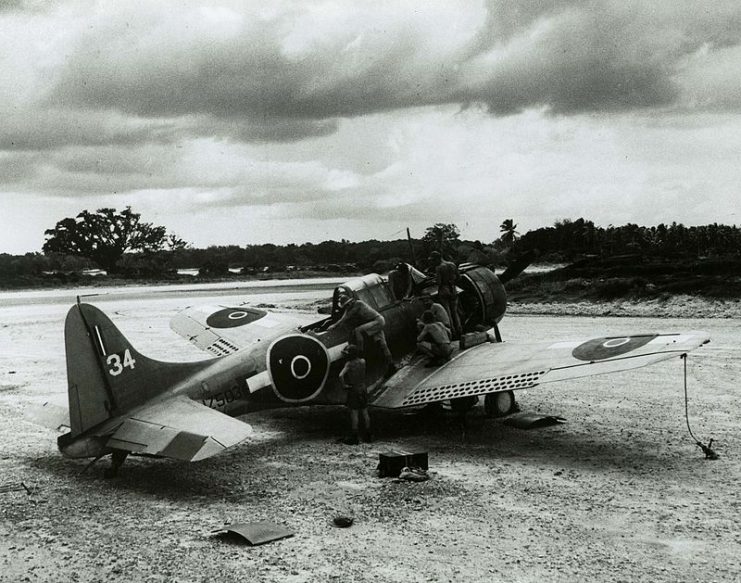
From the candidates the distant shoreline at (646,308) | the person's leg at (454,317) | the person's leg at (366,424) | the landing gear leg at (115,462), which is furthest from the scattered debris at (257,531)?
the distant shoreline at (646,308)

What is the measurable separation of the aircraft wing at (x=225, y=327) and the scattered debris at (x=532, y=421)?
3831 mm

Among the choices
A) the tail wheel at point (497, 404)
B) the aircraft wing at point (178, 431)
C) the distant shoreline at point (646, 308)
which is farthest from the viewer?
the distant shoreline at point (646, 308)

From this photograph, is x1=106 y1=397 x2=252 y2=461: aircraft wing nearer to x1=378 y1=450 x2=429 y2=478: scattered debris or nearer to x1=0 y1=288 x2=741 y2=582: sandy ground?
x1=0 y1=288 x2=741 y2=582: sandy ground

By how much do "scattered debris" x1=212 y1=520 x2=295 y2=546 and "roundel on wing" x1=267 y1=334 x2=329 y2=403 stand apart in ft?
9.52

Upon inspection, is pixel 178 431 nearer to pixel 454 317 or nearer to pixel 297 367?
pixel 297 367

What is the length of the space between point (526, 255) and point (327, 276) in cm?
6329

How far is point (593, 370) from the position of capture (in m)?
7.63

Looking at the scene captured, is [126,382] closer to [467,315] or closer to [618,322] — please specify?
[467,315]

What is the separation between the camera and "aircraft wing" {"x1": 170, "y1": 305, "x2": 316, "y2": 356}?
1179 centimetres

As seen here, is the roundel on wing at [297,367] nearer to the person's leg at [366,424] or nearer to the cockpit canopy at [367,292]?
the person's leg at [366,424]

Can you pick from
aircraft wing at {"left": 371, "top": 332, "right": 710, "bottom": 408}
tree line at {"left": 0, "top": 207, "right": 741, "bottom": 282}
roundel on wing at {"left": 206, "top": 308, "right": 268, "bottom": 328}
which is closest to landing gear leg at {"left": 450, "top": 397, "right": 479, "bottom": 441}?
aircraft wing at {"left": 371, "top": 332, "right": 710, "bottom": 408}

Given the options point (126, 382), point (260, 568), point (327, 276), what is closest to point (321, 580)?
point (260, 568)

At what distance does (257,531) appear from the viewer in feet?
18.5

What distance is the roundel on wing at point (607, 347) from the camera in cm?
786
